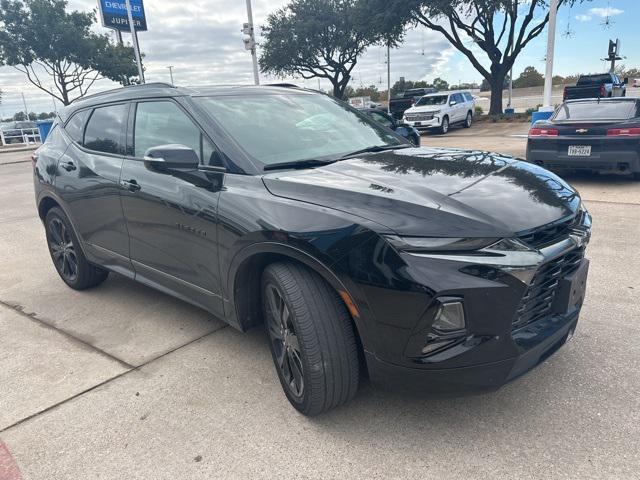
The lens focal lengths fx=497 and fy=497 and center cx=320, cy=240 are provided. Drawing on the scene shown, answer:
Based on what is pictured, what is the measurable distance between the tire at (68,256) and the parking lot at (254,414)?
598 millimetres

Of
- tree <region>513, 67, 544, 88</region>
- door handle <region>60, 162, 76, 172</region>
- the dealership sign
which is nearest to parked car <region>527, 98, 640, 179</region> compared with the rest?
door handle <region>60, 162, 76, 172</region>

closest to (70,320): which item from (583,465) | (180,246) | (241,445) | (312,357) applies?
(180,246)

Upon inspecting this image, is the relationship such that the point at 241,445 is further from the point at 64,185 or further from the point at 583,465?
the point at 64,185

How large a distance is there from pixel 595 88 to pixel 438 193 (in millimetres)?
21390

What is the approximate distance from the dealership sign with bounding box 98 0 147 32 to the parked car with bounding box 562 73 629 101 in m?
23.2

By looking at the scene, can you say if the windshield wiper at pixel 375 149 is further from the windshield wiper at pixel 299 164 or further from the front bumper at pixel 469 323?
the front bumper at pixel 469 323

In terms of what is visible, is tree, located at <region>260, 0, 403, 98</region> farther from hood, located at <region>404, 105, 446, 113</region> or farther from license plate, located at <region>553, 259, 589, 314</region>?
license plate, located at <region>553, 259, 589, 314</region>

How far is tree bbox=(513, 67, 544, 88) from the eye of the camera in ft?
248

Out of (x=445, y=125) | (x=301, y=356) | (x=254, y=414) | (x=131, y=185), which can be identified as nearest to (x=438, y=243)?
(x=301, y=356)

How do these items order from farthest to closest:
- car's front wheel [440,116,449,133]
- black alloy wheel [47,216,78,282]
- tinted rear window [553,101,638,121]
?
car's front wheel [440,116,449,133] → tinted rear window [553,101,638,121] → black alloy wheel [47,216,78,282]

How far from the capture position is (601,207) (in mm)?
6660

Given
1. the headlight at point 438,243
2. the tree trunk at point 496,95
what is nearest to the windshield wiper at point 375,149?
the headlight at point 438,243

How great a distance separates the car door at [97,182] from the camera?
12.0 ft

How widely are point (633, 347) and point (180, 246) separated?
2.85m
